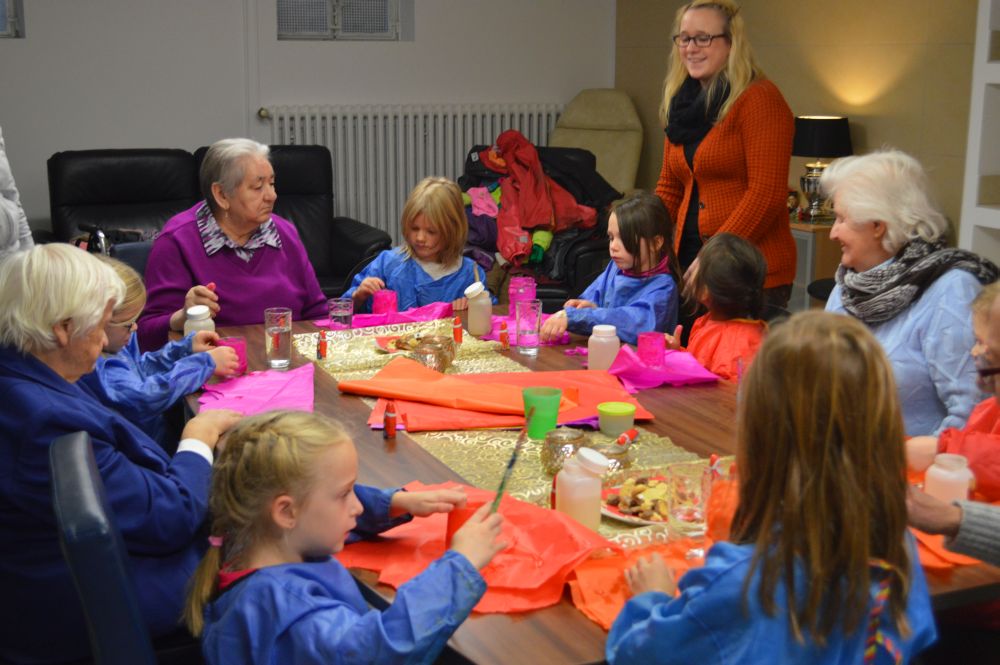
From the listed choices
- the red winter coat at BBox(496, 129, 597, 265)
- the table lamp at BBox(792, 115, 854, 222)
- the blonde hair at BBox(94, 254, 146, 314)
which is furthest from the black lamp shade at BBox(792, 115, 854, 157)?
the blonde hair at BBox(94, 254, 146, 314)

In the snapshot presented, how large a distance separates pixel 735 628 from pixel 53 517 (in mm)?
1113

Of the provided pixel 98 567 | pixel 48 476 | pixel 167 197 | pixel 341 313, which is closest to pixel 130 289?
pixel 48 476

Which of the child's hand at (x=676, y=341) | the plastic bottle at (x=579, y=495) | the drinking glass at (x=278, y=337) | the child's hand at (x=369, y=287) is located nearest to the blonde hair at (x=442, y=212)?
the child's hand at (x=369, y=287)

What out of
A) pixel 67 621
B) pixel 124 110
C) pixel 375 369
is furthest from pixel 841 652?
pixel 124 110

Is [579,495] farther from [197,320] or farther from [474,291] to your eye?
[197,320]

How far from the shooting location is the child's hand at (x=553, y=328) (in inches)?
122

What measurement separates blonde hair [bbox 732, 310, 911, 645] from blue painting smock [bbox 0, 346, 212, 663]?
102 cm

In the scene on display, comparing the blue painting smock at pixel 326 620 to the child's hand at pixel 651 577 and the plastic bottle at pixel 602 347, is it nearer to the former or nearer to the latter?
the child's hand at pixel 651 577

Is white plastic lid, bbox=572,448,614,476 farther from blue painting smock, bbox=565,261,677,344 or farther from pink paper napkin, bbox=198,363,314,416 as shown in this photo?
blue painting smock, bbox=565,261,677,344

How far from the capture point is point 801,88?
5691 mm

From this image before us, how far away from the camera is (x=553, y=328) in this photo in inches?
122

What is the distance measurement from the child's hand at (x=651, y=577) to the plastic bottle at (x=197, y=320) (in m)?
1.75

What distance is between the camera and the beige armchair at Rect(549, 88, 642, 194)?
667cm

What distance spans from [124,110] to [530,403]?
446 centimetres
